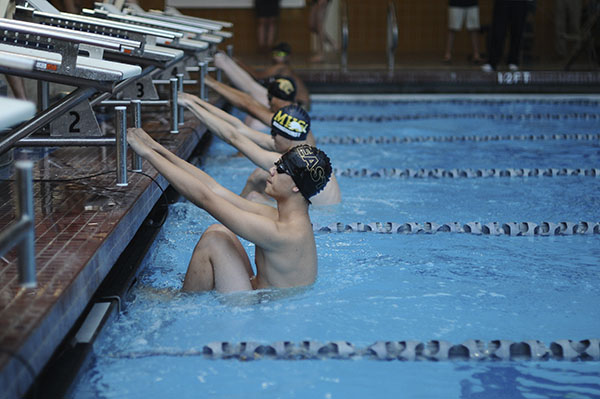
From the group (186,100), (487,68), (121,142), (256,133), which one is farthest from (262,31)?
(121,142)

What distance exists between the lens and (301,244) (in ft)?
11.4

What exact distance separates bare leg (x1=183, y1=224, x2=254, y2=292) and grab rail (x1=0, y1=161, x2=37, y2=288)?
1.31 meters

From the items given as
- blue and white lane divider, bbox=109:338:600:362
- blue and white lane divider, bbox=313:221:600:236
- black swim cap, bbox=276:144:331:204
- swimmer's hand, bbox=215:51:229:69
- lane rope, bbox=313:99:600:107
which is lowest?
blue and white lane divider, bbox=109:338:600:362

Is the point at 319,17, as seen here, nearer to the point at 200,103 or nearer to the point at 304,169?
the point at 200,103

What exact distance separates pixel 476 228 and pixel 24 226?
10.8 ft

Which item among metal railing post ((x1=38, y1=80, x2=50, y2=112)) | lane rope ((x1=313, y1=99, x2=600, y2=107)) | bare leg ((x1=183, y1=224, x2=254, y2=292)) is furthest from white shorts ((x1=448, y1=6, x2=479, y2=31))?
bare leg ((x1=183, y1=224, x2=254, y2=292))

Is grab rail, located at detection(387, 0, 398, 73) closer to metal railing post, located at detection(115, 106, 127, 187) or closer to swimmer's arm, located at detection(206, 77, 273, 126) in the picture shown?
swimmer's arm, located at detection(206, 77, 273, 126)

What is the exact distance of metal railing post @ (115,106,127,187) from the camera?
388cm

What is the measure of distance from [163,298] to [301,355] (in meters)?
0.81

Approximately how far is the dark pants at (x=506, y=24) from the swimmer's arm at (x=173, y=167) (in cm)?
821

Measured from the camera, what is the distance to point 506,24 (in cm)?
1121

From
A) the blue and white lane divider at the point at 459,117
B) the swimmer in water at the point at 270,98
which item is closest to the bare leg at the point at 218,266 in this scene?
the swimmer in water at the point at 270,98

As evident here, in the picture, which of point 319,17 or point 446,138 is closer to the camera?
point 446,138

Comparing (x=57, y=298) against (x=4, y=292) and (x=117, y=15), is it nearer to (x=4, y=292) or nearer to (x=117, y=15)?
(x=4, y=292)
